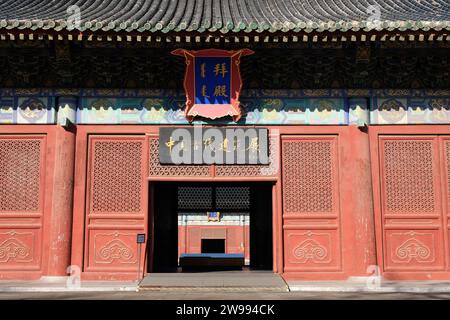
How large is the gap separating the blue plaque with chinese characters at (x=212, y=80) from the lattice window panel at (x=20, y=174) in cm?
331

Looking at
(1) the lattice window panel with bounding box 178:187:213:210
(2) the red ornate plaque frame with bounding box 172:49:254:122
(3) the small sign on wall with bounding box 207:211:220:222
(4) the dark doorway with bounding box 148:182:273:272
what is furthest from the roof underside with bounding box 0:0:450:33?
(3) the small sign on wall with bounding box 207:211:220:222

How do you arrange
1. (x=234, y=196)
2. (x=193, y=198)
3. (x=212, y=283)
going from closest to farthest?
1. (x=212, y=283)
2. (x=193, y=198)
3. (x=234, y=196)

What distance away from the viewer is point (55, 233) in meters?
9.20

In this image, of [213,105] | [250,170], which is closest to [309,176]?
[250,170]

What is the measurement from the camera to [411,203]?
31.1ft

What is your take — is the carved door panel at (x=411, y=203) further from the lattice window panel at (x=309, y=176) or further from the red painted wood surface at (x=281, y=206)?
the lattice window panel at (x=309, y=176)

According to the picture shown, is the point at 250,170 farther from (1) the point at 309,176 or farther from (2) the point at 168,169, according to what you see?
(2) the point at 168,169

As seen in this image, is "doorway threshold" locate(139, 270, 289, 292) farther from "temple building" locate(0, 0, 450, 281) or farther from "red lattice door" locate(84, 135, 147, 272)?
"red lattice door" locate(84, 135, 147, 272)

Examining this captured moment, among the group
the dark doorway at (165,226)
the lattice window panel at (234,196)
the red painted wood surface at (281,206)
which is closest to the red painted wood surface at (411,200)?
the red painted wood surface at (281,206)

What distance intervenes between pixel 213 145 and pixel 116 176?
197 centimetres

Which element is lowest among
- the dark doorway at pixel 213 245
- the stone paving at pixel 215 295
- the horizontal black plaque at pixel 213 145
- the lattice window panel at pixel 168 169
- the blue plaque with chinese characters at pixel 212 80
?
the dark doorway at pixel 213 245

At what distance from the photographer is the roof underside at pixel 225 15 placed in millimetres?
8414

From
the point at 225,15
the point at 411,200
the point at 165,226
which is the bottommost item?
the point at 165,226

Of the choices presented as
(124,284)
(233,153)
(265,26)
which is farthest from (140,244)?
(265,26)
